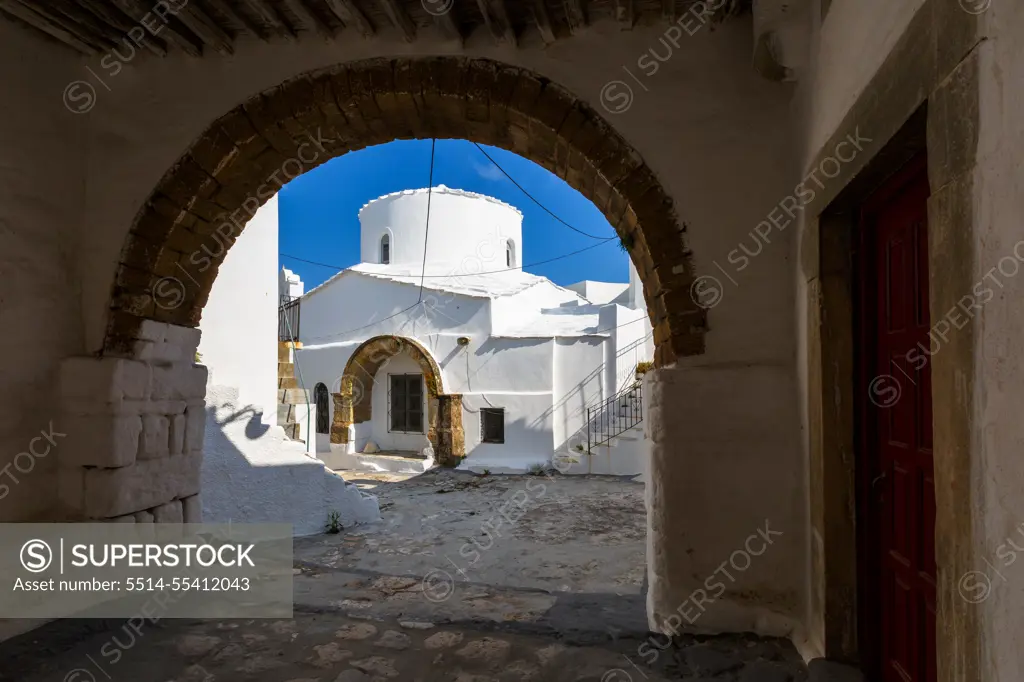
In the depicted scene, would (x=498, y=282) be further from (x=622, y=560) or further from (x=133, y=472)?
(x=133, y=472)

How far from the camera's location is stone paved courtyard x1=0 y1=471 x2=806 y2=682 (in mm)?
2434

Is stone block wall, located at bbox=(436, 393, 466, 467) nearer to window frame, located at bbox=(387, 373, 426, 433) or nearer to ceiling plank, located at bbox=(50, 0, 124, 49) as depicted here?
window frame, located at bbox=(387, 373, 426, 433)

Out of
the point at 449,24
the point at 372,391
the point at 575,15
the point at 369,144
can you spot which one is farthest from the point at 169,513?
the point at 372,391

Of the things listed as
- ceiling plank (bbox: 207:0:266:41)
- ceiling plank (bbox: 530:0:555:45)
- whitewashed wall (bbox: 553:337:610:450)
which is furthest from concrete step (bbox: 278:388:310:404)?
whitewashed wall (bbox: 553:337:610:450)

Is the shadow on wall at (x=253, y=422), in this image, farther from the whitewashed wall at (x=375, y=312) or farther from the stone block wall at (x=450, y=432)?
the whitewashed wall at (x=375, y=312)

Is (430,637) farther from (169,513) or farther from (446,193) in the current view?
(446,193)

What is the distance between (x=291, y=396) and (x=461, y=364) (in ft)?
18.6

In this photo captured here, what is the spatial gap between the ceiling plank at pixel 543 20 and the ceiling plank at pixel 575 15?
0.30ft

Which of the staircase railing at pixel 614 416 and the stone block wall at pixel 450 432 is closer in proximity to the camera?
the staircase railing at pixel 614 416

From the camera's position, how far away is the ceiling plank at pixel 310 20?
2.78m

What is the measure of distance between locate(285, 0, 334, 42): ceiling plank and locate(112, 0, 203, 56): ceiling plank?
0.62 m

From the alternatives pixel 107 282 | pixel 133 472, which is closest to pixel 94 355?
pixel 107 282

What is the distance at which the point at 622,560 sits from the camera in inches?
171

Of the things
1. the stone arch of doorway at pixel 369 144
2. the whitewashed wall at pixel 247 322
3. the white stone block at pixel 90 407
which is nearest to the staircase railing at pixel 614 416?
the whitewashed wall at pixel 247 322
